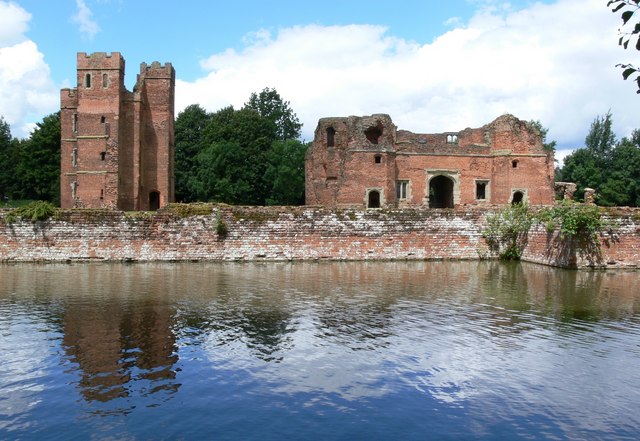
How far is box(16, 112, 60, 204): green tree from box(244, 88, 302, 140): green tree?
76.6 feet

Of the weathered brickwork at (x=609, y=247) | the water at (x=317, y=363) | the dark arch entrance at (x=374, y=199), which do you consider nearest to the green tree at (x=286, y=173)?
the dark arch entrance at (x=374, y=199)

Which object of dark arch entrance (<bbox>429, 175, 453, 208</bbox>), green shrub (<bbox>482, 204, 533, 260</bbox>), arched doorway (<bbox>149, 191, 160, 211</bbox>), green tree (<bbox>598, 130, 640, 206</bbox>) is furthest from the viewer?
green tree (<bbox>598, 130, 640, 206</bbox>)

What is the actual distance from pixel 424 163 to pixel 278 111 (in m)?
36.6

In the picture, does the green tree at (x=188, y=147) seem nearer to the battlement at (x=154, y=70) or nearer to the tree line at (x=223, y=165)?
the tree line at (x=223, y=165)

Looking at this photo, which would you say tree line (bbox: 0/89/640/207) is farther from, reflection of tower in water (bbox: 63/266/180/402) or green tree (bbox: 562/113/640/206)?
reflection of tower in water (bbox: 63/266/180/402)

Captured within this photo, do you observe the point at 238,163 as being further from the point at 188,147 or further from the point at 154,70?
the point at 154,70

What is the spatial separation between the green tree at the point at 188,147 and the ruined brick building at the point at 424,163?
19894 millimetres

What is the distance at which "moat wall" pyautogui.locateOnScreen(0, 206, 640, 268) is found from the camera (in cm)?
2080

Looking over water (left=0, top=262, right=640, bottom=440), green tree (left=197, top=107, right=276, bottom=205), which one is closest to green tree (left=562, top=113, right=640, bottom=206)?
green tree (left=197, top=107, right=276, bottom=205)

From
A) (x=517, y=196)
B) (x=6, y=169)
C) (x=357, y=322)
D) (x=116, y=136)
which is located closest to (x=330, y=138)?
(x=517, y=196)

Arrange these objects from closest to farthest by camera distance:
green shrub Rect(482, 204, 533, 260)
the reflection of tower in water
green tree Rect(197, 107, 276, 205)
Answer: the reflection of tower in water → green shrub Rect(482, 204, 533, 260) → green tree Rect(197, 107, 276, 205)

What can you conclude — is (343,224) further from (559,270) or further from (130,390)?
(130,390)

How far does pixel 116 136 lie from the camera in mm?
39375

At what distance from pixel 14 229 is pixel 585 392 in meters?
19.5
